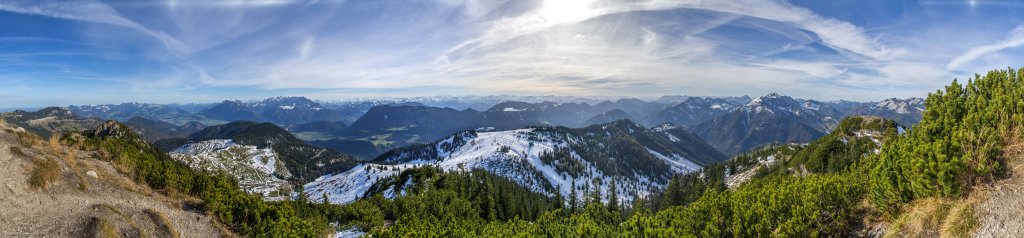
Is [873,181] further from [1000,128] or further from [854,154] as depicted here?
[854,154]

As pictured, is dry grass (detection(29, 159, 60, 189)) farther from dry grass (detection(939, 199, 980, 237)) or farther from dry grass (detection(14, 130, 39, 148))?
dry grass (detection(939, 199, 980, 237))

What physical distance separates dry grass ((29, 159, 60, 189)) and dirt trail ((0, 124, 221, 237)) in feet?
0.63

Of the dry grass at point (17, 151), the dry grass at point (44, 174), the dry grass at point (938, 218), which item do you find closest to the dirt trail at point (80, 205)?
the dry grass at point (17, 151)

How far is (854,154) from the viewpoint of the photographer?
104312 millimetres

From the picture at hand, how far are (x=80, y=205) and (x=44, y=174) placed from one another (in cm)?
332

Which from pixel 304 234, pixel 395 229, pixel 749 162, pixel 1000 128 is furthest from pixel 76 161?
pixel 749 162

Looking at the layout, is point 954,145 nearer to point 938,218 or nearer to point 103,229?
point 938,218

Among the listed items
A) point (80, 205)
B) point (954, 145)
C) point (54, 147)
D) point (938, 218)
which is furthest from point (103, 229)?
point (954, 145)

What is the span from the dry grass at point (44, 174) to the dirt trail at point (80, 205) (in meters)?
0.19

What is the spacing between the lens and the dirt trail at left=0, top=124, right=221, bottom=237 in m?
16.7

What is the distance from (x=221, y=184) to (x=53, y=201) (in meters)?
9.45

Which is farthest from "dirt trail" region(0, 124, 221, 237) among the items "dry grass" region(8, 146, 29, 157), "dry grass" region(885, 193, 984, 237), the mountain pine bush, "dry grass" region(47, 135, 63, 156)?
the mountain pine bush

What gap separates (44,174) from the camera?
65.8ft

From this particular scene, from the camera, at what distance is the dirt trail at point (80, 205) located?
16656 millimetres
